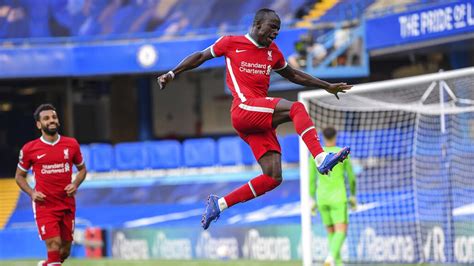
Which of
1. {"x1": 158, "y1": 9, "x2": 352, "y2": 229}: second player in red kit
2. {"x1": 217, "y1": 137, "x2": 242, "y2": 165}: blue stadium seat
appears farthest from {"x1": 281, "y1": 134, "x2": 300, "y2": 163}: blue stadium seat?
{"x1": 158, "y1": 9, "x2": 352, "y2": 229}: second player in red kit

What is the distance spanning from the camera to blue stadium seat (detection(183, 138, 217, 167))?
1089 inches

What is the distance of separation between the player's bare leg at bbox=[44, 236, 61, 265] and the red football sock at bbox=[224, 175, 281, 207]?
2.85m

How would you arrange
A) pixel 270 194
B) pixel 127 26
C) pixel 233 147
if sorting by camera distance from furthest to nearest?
pixel 127 26
pixel 233 147
pixel 270 194

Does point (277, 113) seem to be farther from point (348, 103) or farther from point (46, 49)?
point (46, 49)

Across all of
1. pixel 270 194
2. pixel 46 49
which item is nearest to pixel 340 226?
pixel 270 194

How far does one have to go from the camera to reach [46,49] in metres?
29.0

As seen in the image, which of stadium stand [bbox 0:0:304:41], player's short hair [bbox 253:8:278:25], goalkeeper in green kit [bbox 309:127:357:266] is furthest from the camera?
stadium stand [bbox 0:0:304:41]

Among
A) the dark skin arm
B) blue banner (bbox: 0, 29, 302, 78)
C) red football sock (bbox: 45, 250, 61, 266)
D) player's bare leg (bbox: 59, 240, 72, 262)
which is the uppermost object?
blue banner (bbox: 0, 29, 302, 78)

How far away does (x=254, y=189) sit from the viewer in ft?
31.6

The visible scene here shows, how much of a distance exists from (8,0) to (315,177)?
19.0 metres

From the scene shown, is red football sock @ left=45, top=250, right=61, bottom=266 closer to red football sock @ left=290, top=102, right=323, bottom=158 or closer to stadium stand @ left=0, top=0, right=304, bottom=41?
red football sock @ left=290, top=102, right=323, bottom=158

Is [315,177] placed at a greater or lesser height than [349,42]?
lesser

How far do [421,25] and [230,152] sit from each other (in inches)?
236

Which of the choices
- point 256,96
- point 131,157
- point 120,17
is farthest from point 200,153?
point 256,96
